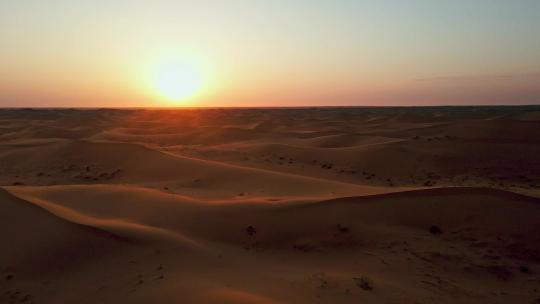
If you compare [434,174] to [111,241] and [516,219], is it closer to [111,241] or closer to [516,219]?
[516,219]

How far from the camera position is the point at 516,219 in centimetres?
867

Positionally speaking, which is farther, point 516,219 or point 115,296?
point 516,219

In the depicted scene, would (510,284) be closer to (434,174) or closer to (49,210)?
(49,210)

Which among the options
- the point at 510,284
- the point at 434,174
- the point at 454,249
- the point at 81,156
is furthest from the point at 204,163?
the point at 510,284

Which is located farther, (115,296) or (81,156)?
(81,156)

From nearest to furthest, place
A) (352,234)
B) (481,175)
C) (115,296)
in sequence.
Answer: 1. (115,296)
2. (352,234)
3. (481,175)

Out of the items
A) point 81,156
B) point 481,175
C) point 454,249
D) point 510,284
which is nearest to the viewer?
point 510,284

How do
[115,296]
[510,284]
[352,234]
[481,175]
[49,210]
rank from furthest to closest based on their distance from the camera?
1. [481,175]
2. [49,210]
3. [352,234]
4. [510,284]
5. [115,296]

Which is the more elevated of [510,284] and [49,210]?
[49,210]

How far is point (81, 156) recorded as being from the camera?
71.1ft

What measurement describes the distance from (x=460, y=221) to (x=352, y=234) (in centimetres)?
218

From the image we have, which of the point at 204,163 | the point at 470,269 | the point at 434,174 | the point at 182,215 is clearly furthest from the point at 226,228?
the point at 434,174

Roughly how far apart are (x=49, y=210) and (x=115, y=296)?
13.3 ft

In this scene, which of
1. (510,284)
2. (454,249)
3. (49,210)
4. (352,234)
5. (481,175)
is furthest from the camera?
(481,175)
